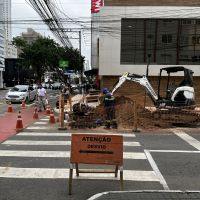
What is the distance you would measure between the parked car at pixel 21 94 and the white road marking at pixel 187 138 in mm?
21454

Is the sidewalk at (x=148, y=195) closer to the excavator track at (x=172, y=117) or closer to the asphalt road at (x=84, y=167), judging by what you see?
the asphalt road at (x=84, y=167)

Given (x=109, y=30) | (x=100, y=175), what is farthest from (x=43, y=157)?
(x=109, y=30)

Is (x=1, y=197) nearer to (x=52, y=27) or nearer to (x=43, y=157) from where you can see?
(x=43, y=157)

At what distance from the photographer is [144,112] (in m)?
19.2

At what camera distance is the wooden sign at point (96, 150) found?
297 inches

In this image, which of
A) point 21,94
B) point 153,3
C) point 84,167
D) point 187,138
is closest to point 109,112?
point 187,138

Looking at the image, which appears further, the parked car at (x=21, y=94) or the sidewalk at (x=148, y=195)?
the parked car at (x=21, y=94)

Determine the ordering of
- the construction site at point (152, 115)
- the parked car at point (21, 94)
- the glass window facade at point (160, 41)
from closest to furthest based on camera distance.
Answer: the construction site at point (152, 115) < the glass window facade at point (160, 41) < the parked car at point (21, 94)

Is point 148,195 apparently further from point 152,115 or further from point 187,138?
point 152,115

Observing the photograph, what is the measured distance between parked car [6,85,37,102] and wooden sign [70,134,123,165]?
2893 cm

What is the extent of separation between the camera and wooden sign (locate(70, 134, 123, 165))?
24.7 feet

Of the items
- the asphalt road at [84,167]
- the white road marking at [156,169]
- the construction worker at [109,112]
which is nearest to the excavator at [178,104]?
the construction worker at [109,112]

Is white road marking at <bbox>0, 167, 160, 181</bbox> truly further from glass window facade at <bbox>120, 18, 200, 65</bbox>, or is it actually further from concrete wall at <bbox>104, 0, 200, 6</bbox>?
concrete wall at <bbox>104, 0, 200, 6</bbox>

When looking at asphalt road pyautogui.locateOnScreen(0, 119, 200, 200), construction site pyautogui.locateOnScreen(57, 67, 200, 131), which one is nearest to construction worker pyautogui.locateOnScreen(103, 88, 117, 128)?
construction site pyautogui.locateOnScreen(57, 67, 200, 131)
